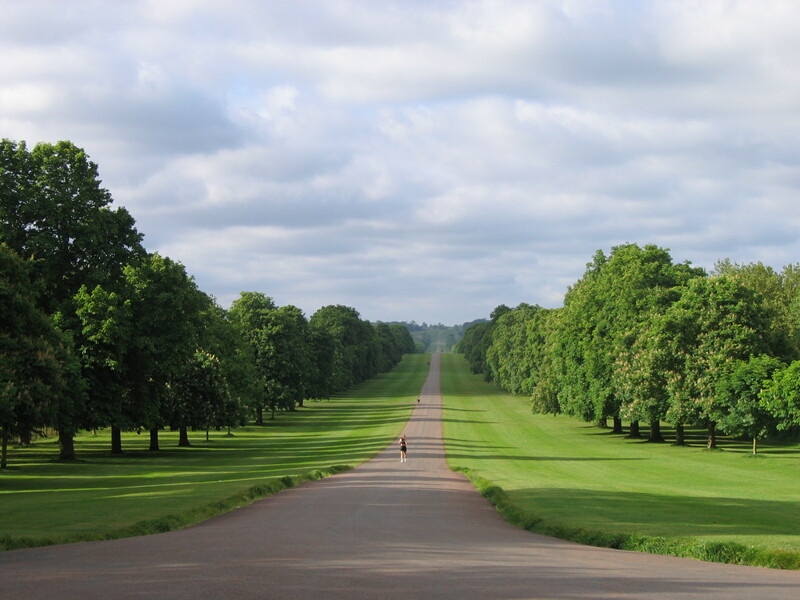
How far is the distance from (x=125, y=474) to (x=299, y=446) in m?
26.9

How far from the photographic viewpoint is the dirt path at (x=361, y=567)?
42.3ft

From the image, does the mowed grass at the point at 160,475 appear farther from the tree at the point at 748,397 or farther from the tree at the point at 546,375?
the tree at the point at 748,397

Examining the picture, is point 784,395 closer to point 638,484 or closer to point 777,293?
point 638,484

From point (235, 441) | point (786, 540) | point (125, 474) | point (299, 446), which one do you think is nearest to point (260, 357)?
point (235, 441)

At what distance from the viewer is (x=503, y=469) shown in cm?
4772

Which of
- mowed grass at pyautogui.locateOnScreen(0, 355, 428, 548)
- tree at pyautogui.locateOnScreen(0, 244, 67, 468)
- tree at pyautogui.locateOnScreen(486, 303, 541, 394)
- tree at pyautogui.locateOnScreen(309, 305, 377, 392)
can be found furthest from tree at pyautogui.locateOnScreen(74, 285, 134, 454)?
tree at pyautogui.locateOnScreen(309, 305, 377, 392)

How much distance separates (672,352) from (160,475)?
36714mm

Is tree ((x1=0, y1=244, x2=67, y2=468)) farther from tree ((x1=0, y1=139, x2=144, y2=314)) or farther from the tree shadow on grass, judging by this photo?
the tree shadow on grass

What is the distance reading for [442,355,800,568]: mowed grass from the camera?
22447 mm

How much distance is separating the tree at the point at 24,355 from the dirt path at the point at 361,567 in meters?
15.3

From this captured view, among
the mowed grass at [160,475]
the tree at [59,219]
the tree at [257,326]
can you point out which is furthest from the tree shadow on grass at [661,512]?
the tree at [257,326]

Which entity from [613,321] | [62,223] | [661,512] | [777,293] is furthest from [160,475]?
[777,293]

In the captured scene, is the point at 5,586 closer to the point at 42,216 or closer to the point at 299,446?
the point at 42,216

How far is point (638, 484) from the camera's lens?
1540 inches
